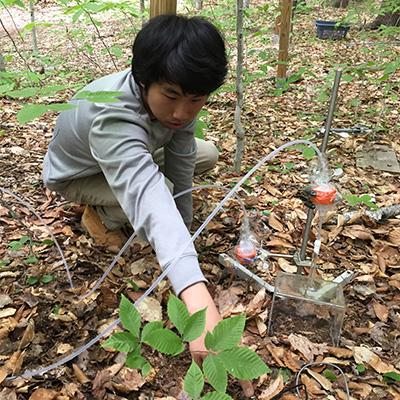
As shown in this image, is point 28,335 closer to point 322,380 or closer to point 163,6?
point 322,380

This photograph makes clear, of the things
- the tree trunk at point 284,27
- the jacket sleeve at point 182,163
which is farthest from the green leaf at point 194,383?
the tree trunk at point 284,27

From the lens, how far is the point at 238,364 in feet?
2.62

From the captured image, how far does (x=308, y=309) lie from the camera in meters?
1.45

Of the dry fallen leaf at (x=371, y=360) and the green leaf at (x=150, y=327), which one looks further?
the dry fallen leaf at (x=371, y=360)

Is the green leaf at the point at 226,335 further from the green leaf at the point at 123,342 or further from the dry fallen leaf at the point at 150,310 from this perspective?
the dry fallen leaf at the point at 150,310

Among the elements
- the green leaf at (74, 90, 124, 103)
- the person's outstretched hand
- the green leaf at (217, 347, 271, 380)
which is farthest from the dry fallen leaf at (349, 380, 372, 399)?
the green leaf at (74, 90, 124, 103)

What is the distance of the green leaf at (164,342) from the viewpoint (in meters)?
0.81

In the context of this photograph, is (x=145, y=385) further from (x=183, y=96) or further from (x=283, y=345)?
(x=183, y=96)

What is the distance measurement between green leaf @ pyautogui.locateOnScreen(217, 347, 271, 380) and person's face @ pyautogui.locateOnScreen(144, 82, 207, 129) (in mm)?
876

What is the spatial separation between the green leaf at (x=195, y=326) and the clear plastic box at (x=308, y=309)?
0.68m

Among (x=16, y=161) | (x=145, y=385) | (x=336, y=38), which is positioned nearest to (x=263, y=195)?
(x=145, y=385)

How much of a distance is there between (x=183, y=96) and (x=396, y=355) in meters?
1.16

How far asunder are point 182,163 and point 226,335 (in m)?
1.31

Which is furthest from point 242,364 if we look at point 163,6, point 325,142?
point 163,6
